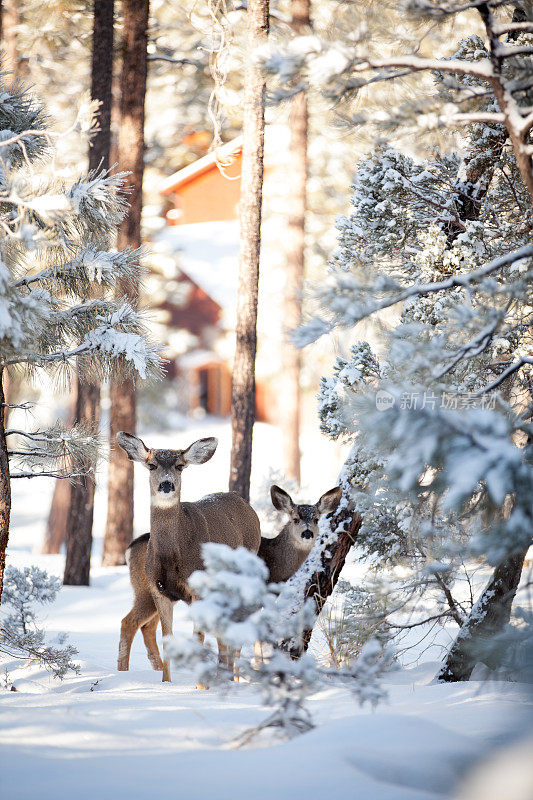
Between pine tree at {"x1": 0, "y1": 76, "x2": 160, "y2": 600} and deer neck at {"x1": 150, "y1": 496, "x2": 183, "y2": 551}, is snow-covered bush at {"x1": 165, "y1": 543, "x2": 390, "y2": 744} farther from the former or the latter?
deer neck at {"x1": 150, "y1": 496, "x2": 183, "y2": 551}

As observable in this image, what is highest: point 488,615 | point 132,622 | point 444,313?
point 444,313

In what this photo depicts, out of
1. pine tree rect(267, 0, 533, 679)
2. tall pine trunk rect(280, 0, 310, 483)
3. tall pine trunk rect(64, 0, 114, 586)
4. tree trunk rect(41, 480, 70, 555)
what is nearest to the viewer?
pine tree rect(267, 0, 533, 679)

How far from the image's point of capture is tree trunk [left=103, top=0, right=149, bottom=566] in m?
13.1

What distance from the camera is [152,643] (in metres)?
7.73

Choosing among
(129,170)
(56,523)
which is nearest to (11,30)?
(129,170)

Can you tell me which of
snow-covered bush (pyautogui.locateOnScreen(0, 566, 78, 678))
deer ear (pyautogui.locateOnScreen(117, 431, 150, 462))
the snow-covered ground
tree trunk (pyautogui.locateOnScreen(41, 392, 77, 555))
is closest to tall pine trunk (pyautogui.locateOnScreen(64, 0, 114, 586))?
snow-covered bush (pyautogui.locateOnScreen(0, 566, 78, 678))

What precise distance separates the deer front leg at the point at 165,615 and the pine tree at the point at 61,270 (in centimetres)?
130

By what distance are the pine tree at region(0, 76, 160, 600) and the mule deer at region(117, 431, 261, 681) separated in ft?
2.13

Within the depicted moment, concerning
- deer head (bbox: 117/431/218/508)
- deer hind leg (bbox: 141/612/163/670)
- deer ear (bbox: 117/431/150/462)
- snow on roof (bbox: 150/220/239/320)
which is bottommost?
deer hind leg (bbox: 141/612/163/670)

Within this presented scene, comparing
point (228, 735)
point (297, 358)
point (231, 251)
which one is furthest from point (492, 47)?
point (231, 251)

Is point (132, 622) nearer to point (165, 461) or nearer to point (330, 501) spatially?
point (165, 461)

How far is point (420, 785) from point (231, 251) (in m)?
25.7

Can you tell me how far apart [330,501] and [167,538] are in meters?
1.67

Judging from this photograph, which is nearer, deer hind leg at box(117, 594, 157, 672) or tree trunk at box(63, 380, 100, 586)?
deer hind leg at box(117, 594, 157, 672)
